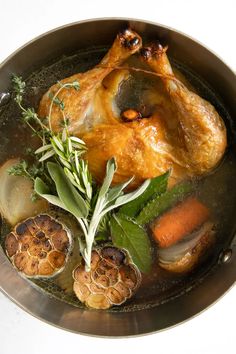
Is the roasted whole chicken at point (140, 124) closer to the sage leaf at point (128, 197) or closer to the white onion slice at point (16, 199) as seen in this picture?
the sage leaf at point (128, 197)

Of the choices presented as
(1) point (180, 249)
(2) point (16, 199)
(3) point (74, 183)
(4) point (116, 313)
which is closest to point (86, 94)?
(3) point (74, 183)

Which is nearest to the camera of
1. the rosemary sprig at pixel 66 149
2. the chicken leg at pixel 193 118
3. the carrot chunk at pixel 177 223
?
the rosemary sprig at pixel 66 149

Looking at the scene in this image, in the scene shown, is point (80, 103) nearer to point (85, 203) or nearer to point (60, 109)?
point (60, 109)

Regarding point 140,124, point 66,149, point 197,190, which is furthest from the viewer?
point 197,190

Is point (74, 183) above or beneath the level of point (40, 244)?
above

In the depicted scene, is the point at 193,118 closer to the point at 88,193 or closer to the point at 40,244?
the point at 88,193

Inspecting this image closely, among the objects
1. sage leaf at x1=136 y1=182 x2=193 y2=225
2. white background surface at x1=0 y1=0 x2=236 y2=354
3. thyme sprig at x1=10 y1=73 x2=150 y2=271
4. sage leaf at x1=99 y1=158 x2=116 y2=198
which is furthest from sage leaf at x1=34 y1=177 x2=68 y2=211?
white background surface at x1=0 y1=0 x2=236 y2=354
